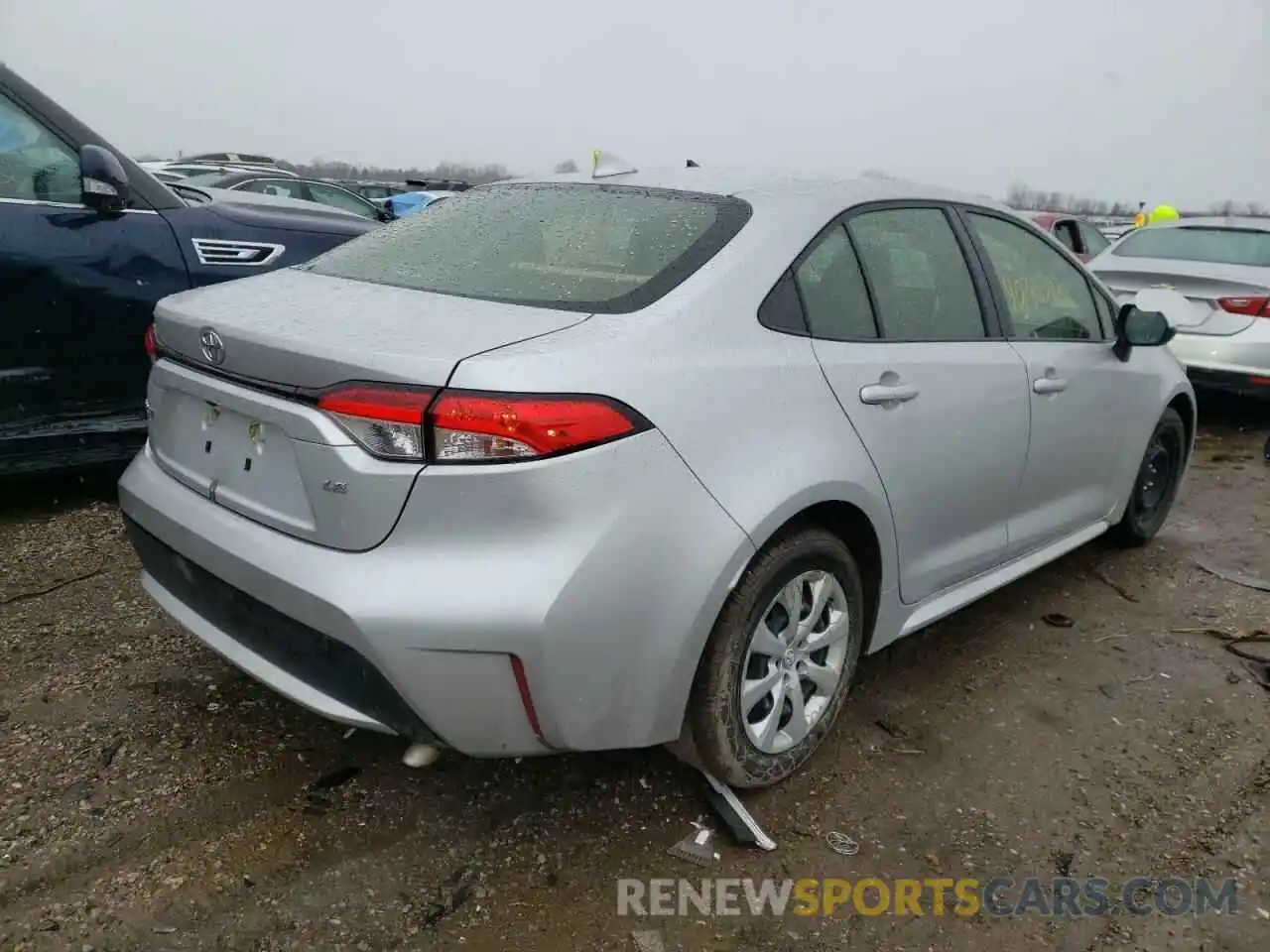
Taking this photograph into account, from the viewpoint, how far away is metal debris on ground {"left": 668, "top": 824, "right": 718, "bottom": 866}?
2205 millimetres

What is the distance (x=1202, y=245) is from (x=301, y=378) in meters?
7.20

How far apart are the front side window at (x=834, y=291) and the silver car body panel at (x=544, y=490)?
0.06 meters

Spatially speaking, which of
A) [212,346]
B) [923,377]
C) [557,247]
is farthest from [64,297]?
[923,377]

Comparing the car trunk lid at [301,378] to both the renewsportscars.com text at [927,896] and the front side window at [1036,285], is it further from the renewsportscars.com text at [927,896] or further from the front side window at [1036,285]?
the front side window at [1036,285]

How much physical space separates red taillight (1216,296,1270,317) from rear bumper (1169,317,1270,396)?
48mm

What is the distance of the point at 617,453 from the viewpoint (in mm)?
1851

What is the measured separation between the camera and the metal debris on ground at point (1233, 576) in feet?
13.1

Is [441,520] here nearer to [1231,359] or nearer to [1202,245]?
[1231,359]

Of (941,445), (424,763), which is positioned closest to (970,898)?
(941,445)

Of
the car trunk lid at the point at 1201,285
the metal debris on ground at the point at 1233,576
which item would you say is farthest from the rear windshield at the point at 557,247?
the car trunk lid at the point at 1201,285

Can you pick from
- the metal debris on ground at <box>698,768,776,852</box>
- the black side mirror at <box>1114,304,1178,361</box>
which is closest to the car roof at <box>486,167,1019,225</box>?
the black side mirror at <box>1114,304,1178,361</box>

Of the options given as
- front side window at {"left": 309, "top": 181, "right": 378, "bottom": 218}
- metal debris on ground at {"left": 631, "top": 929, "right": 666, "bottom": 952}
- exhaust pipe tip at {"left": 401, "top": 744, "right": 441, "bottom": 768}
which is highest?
front side window at {"left": 309, "top": 181, "right": 378, "bottom": 218}

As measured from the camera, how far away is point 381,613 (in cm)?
181

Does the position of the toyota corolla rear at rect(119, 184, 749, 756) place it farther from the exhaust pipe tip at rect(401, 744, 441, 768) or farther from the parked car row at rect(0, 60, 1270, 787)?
the exhaust pipe tip at rect(401, 744, 441, 768)
